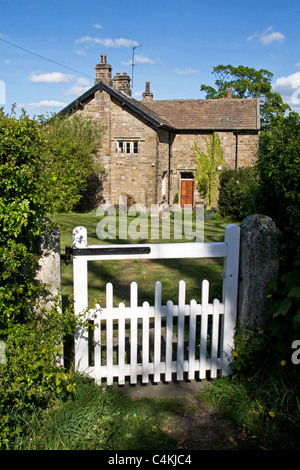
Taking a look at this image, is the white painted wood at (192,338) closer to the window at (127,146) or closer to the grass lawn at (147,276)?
the grass lawn at (147,276)

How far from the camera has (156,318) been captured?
3635 millimetres

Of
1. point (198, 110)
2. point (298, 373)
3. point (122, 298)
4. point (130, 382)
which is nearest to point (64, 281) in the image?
point (122, 298)

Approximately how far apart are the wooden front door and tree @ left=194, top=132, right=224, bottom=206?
1197 millimetres

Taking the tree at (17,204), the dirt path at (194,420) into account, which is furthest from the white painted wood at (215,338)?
the tree at (17,204)

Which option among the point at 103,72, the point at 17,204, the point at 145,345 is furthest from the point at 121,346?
the point at 103,72

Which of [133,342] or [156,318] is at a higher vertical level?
[156,318]

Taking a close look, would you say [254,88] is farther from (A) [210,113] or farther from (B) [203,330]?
(B) [203,330]

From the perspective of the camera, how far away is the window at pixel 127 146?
73.3 ft

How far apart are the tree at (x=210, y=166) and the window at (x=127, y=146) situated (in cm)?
396

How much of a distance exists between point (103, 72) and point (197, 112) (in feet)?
20.5

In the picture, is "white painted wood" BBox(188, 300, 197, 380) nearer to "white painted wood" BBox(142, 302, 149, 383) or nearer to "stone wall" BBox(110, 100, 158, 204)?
"white painted wood" BBox(142, 302, 149, 383)

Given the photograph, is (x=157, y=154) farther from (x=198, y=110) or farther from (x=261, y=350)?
(x=261, y=350)

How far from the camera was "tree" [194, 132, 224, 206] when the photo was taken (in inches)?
928

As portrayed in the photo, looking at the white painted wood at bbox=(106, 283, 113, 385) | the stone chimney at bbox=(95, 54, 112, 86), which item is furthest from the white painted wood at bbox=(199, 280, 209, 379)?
the stone chimney at bbox=(95, 54, 112, 86)
